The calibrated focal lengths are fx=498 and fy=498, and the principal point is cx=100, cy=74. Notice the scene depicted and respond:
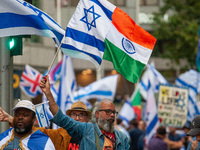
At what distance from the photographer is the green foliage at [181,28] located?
28.5 metres

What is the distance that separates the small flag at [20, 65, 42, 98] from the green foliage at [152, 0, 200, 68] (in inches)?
494

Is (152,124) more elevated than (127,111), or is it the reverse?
(127,111)

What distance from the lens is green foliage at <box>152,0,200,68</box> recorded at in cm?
2853

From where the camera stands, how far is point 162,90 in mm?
14922

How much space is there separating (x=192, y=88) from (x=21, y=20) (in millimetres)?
12623

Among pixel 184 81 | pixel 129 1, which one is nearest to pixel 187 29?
pixel 129 1

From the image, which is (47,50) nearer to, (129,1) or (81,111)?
(129,1)

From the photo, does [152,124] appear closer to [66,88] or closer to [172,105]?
[172,105]

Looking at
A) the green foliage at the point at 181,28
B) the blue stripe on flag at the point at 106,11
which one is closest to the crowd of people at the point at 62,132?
the blue stripe on flag at the point at 106,11

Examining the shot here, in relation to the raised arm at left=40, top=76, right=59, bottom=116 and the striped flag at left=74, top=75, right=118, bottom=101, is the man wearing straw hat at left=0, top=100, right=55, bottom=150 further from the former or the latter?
the striped flag at left=74, top=75, right=118, bottom=101

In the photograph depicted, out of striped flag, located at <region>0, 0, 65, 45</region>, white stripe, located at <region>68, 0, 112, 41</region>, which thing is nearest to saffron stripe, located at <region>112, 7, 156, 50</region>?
white stripe, located at <region>68, 0, 112, 41</region>

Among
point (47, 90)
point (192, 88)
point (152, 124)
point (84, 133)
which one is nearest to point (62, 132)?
point (84, 133)

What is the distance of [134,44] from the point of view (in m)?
6.75

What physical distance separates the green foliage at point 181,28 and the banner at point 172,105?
1374 centimetres
